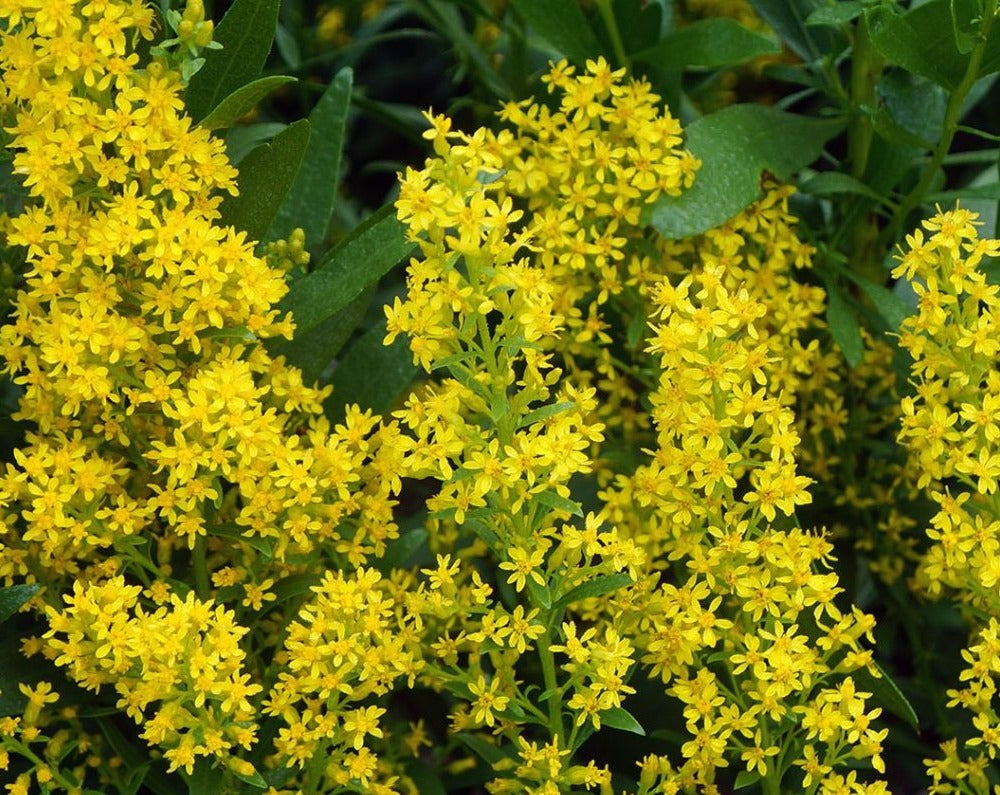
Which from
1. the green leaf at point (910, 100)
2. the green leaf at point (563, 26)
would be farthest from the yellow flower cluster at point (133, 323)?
the green leaf at point (910, 100)

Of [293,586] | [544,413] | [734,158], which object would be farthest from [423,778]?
[734,158]

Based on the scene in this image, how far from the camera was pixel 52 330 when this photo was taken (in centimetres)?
132

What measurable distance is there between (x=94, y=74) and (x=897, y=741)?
4.04 ft

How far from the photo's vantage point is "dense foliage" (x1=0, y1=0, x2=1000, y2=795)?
4.26 feet

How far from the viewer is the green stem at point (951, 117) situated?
1.55 metres

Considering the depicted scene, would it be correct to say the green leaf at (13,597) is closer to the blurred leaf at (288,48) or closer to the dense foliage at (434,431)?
the dense foliage at (434,431)

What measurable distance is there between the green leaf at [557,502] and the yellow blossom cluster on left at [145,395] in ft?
0.57

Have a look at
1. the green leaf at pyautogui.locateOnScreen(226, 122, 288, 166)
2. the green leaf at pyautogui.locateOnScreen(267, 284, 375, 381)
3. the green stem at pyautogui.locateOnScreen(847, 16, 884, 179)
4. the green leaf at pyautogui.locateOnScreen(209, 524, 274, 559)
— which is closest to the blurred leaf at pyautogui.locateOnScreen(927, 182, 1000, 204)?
the green stem at pyautogui.locateOnScreen(847, 16, 884, 179)

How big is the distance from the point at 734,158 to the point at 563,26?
29 cm

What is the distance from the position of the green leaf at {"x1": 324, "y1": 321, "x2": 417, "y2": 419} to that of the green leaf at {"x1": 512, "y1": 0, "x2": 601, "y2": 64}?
43cm

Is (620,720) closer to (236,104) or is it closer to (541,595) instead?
(541,595)

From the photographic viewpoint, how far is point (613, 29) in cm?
179

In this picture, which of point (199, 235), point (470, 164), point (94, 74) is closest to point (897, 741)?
point (470, 164)

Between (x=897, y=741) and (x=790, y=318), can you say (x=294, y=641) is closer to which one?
(x=790, y=318)
